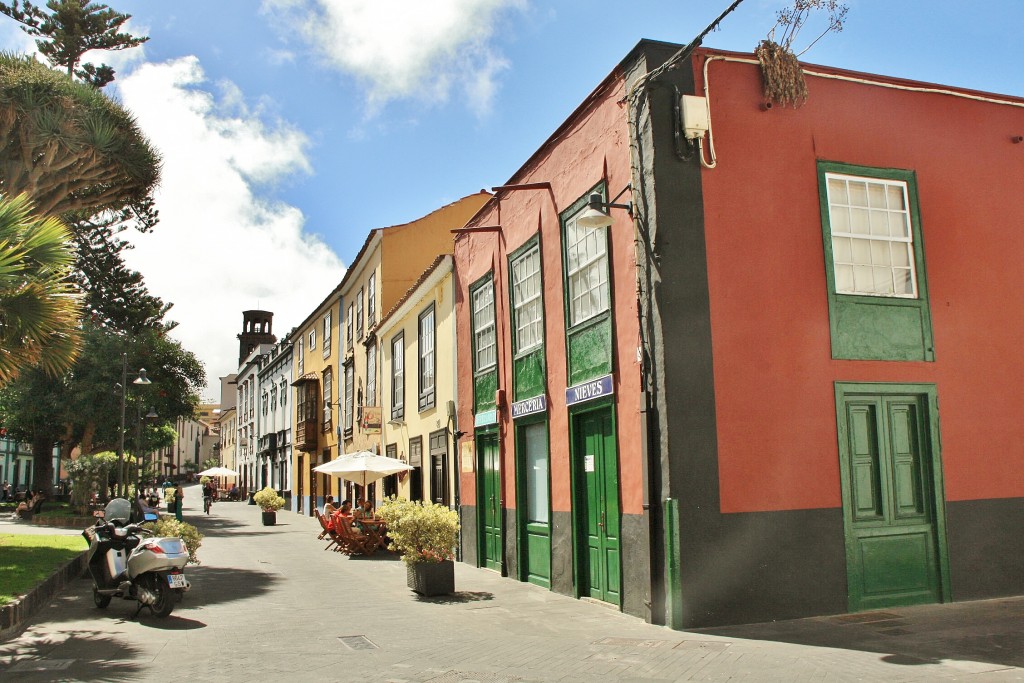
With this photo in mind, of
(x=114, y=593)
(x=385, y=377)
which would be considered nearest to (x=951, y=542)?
(x=114, y=593)

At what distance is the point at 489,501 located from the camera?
15852 mm

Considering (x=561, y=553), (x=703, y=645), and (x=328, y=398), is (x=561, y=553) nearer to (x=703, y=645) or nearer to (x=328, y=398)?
(x=703, y=645)

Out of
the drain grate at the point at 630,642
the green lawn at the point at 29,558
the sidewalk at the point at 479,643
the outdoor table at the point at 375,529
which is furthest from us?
the outdoor table at the point at 375,529

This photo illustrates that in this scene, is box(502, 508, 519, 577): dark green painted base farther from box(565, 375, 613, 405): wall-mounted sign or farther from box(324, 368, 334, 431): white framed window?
box(324, 368, 334, 431): white framed window

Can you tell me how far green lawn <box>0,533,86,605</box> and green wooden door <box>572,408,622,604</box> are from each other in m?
6.81

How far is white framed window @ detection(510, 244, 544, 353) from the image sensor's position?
1338 centimetres

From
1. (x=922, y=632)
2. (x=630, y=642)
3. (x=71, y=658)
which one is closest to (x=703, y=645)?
(x=630, y=642)

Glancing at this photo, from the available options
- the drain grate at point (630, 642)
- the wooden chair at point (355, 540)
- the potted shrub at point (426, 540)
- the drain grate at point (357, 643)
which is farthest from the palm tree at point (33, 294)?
the wooden chair at point (355, 540)

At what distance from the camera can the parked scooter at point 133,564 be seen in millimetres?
10570

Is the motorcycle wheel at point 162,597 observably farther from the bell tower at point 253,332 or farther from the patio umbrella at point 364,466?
the bell tower at point 253,332

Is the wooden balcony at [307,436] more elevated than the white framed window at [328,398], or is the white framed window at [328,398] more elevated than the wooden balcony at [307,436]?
the white framed window at [328,398]

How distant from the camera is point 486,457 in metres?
15.9

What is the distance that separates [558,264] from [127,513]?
6.70 m

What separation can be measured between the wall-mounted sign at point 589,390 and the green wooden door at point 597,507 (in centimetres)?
24
